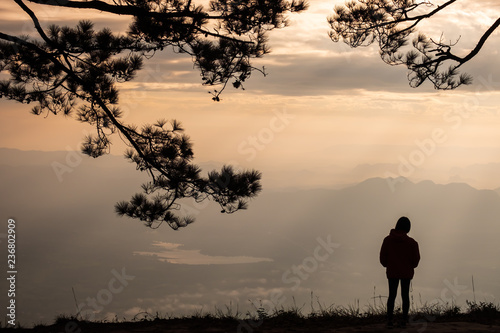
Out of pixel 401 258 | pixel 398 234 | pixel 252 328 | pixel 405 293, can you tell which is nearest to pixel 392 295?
pixel 405 293

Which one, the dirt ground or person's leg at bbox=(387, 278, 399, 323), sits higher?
person's leg at bbox=(387, 278, 399, 323)

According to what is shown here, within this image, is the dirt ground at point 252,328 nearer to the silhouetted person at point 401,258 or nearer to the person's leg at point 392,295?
the person's leg at point 392,295

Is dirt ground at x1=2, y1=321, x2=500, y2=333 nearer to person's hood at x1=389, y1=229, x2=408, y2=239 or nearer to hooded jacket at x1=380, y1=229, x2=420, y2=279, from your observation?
hooded jacket at x1=380, y1=229, x2=420, y2=279

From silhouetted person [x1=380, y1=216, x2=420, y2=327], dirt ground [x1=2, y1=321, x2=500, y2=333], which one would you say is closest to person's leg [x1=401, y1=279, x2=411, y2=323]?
silhouetted person [x1=380, y1=216, x2=420, y2=327]

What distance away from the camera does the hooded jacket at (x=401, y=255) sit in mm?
7277

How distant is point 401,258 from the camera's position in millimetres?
7293

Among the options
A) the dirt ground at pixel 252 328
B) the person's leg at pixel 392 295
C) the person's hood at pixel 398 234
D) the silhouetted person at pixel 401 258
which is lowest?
the dirt ground at pixel 252 328

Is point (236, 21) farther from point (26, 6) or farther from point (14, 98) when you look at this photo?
point (14, 98)

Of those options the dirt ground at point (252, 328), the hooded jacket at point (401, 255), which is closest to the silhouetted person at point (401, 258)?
the hooded jacket at point (401, 255)

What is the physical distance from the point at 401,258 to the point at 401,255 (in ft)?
0.13

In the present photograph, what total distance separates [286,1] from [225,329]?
5.50m

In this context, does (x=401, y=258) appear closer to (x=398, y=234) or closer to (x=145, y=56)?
(x=398, y=234)

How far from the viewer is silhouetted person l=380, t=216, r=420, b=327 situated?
728 cm

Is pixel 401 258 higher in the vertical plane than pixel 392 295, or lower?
higher
